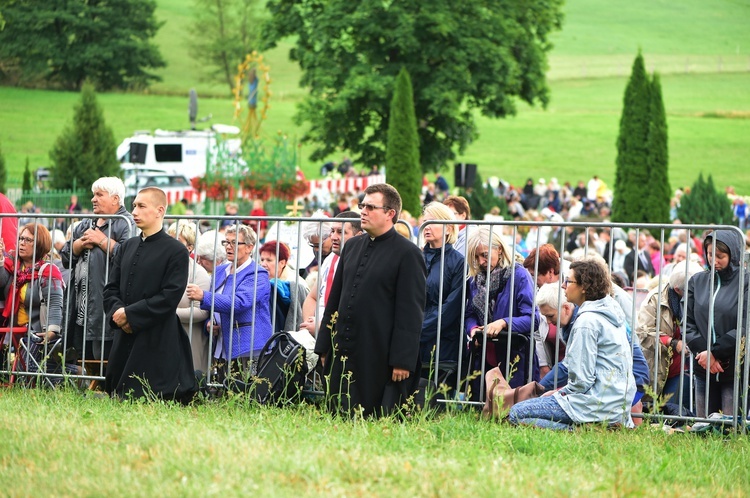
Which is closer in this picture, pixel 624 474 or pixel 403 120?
pixel 624 474

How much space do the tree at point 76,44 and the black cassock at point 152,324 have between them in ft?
228

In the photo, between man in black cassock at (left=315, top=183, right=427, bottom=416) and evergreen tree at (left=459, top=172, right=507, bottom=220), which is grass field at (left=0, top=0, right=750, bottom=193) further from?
man in black cassock at (left=315, top=183, right=427, bottom=416)

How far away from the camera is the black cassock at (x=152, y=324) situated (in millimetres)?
7324

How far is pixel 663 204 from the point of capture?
26797 mm

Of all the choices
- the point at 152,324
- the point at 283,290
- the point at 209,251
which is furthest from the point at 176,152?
the point at 152,324

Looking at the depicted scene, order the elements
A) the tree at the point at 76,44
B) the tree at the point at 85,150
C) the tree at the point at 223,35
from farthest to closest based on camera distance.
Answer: the tree at the point at 223,35, the tree at the point at 76,44, the tree at the point at 85,150

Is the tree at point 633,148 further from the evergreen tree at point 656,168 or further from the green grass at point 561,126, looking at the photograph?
the green grass at point 561,126

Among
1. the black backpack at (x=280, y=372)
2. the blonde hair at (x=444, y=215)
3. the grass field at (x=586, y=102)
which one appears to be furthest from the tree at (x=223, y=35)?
the black backpack at (x=280, y=372)

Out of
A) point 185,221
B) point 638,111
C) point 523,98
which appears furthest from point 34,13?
point 185,221

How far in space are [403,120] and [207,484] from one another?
2470cm

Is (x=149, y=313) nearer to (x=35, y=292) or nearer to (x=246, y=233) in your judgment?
(x=246, y=233)

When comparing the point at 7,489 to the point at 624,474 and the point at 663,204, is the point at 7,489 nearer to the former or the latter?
the point at 624,474

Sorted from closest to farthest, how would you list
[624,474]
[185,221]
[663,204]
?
[624,474] < [185,221] < [663,204]

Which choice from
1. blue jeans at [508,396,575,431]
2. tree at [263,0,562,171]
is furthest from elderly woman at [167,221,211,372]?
tree at [263,0,562,171]
